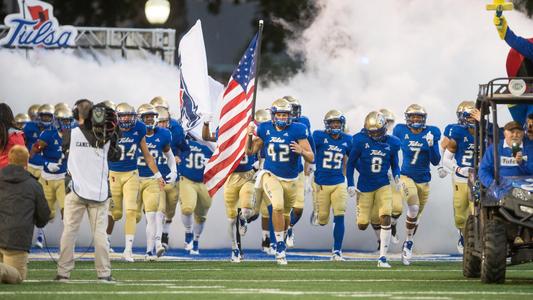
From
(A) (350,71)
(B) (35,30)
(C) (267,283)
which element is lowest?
(C) (267,283)

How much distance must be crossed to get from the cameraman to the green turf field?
289mm

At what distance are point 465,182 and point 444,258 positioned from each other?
1655 millimetres

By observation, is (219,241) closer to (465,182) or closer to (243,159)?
(243,159)

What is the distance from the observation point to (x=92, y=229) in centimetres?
1581

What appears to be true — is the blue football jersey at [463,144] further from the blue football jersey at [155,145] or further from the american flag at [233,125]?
the blue football jersey at [155,145]

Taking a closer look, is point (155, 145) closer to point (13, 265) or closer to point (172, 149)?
point (172, 149)

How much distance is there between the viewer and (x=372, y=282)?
16328mm

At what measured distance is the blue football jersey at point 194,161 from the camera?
23.2 metres

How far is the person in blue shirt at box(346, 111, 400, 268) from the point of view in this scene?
2072cm

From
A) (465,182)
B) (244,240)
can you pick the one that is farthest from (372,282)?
(244,240)

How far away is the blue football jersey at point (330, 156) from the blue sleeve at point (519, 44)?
17.7ft

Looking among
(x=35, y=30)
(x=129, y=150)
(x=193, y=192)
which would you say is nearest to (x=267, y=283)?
(x=129, y=150)

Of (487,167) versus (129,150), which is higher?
(129,150)

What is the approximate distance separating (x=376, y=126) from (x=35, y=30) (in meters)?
9.28
